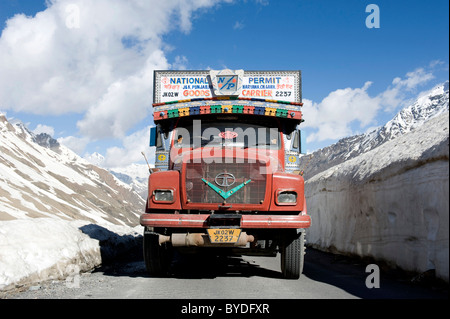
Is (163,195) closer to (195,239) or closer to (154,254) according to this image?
(195,239)

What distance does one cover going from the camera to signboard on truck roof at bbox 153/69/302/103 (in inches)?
329

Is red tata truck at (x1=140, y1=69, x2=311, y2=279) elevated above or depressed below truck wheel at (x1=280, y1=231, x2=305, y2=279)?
above

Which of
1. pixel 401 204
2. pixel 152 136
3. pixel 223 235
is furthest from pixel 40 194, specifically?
pixel 401 204

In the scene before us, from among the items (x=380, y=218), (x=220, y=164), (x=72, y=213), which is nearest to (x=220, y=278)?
(x=220, y=164)

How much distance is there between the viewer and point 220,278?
729 cm

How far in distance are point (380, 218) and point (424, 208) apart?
2080 mm

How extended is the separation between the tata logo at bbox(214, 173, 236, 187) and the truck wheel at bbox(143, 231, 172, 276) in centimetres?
145

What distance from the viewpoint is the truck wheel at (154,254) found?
7238 mm

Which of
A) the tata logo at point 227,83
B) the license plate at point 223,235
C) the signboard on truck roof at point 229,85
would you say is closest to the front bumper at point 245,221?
the license plate at point 223,235

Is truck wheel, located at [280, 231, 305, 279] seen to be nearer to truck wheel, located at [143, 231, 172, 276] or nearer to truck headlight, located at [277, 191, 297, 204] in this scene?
truck headlight, located at [277, 191, 297, 204]

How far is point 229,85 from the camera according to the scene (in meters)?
8.37

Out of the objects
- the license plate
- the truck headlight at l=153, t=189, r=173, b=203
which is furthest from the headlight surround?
the truck headlight at l=153, t=189, r=173, b=203

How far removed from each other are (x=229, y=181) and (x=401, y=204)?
136 inches
